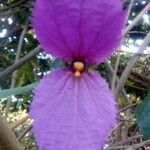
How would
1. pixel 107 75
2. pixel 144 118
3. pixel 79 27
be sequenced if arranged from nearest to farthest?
pixel 79 27, pixel 144 118, pixel 107 75

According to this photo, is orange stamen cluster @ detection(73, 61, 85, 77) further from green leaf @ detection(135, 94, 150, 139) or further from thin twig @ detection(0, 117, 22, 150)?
green leaf @ detection(135, 94, 150, 139)

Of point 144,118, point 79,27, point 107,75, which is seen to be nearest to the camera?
point 79,27

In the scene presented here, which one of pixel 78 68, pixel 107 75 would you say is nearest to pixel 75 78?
pixel 78 68

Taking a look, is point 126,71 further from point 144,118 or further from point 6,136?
point 6,136

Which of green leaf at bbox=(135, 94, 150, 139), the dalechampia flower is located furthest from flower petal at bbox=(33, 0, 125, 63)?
green leaf at bbox=(135, 94, 150, 139)

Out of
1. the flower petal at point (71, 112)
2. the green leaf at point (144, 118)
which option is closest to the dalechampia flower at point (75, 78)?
the flower petal at point (71, 112)

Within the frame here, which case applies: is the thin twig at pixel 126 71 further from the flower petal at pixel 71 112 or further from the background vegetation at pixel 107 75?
the flower petal at pixel 71 112

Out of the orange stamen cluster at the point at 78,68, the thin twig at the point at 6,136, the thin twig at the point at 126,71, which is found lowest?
the thin twig at the point at 6,136

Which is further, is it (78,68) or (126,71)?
(126,71)

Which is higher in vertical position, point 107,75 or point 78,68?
point 107,75
